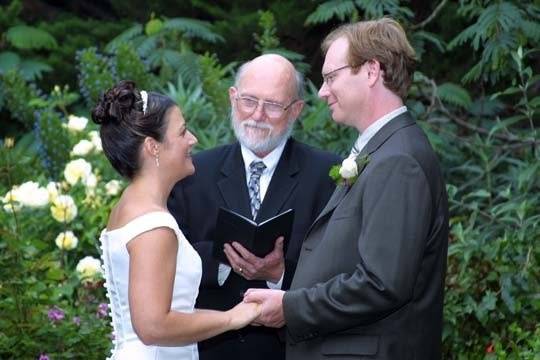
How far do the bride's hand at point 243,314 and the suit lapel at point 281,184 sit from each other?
80cm

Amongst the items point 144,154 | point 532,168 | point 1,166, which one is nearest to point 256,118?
point 144,154

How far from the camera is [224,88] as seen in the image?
843 centimetres

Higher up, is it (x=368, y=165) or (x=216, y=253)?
(x=368, y=165)

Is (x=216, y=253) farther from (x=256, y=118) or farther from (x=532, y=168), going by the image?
(x=532, y=168)

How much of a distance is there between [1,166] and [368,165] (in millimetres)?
2512

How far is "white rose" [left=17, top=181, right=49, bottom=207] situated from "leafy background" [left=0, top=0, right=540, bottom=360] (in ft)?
0.08

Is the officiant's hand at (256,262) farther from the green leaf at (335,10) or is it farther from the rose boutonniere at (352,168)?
the green leaf at (335,10)

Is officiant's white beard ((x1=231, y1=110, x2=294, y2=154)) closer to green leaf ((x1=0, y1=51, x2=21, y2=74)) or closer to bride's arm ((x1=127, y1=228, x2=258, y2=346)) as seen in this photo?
bride's arm ((x1=127, y1=228, x2=258, y2=346))

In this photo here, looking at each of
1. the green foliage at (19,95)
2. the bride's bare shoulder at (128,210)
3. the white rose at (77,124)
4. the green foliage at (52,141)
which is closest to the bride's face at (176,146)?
the bride's bare shoulder at (128,210)

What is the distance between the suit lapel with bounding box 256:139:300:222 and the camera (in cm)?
506

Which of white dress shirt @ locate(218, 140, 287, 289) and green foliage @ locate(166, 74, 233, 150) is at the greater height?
white dress shirt @ locate(218, 140, 287, 289)

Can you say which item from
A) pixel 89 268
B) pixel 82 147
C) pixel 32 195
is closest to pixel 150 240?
pixel 89 268

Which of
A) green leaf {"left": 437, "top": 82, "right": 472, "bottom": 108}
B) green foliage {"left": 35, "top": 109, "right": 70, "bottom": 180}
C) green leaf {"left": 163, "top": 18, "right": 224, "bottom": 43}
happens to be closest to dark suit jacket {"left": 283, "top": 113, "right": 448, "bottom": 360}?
green leaf {"left": 437, "top": 82, "right": 472, "bottom": 108}

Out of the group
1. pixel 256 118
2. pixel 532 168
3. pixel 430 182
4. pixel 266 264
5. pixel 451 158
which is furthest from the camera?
pixel 451 158
